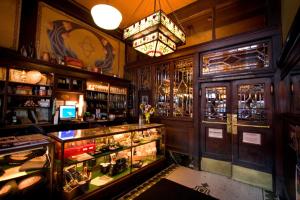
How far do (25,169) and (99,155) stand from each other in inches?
36.8

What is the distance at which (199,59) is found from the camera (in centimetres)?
419

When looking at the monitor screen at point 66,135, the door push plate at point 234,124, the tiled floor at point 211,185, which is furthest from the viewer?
the door push plate at point 234,124

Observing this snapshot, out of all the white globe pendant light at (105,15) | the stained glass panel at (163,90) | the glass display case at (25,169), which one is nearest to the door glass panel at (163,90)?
the stained glass panel at (163,90)

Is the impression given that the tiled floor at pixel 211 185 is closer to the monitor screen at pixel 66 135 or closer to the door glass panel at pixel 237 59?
the monitor screen at pixel 66 135

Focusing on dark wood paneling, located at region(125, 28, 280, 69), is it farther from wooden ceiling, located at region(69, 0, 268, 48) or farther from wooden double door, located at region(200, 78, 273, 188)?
wooden double door, located at region(200, 78, 273, 188)

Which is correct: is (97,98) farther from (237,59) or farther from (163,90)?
(237,59)

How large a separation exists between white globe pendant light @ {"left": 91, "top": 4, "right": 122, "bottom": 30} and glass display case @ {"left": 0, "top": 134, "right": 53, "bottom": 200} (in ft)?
6.27

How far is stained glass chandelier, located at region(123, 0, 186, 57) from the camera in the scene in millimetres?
2492

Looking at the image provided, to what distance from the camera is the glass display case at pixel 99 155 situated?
6.55ft

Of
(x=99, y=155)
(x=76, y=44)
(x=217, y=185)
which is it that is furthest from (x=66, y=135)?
(x=76, y=44)

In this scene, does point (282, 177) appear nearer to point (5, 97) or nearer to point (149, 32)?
point (149, 32)

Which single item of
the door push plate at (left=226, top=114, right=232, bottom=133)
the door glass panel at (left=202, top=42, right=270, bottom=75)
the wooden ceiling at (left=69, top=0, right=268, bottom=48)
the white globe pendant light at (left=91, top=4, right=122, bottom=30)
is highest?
the wooden ceiling at (left=69, top=0, right=268, bottom=48)

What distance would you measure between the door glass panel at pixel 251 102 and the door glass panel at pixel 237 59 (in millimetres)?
460

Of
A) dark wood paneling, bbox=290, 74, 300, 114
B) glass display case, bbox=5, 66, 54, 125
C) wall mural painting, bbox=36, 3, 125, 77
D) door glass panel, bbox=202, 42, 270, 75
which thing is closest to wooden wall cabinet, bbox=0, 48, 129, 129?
glass display case, bbox=5, 66, 54, 125
